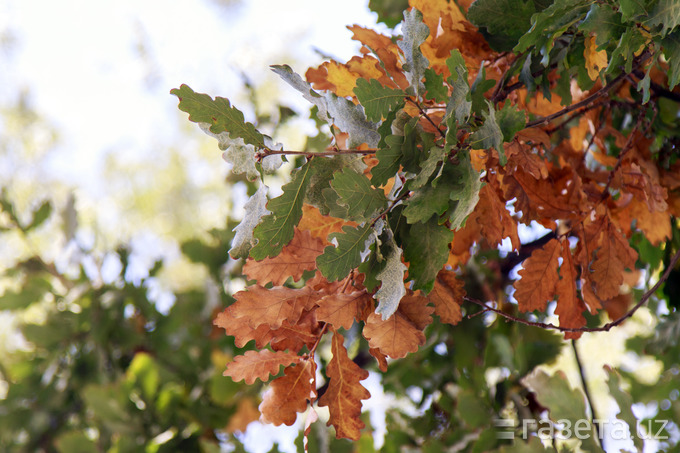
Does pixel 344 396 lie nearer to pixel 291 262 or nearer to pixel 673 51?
pixel 291 262

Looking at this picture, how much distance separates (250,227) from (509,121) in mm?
233

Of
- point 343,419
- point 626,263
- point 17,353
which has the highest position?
point 626,263

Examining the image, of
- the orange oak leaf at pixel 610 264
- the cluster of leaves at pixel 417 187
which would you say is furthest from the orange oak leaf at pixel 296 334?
the orange oak leaf at pixel 610 264

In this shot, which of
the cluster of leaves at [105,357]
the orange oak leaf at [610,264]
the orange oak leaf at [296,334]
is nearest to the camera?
the orange oak leaf at [296,334]

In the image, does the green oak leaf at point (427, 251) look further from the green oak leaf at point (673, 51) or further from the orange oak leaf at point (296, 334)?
the green oak leaf at point (673, 51)

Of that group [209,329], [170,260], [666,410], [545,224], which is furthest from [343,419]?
[170,260]

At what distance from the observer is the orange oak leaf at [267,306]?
0.50 meters

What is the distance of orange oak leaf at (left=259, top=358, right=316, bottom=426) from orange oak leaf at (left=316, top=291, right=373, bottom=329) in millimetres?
70

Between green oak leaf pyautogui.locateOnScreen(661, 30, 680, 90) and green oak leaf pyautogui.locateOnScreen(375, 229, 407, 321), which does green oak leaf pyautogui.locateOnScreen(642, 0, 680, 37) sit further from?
green oak leaf pyautogui.locateOnScreen(375, 229, 407, 321)

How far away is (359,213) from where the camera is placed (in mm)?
458

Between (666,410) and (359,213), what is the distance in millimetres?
881

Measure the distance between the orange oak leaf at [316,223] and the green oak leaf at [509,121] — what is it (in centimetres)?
19

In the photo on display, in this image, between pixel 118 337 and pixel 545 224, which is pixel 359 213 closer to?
pixel 545 224

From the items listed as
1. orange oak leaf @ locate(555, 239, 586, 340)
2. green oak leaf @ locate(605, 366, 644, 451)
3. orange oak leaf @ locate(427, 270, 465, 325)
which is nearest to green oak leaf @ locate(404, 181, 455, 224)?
orange oak leaf @ locate(427, 270, 465, 325)
